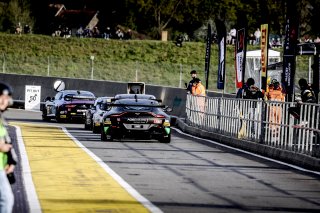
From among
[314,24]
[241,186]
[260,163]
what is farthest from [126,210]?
[314,24]

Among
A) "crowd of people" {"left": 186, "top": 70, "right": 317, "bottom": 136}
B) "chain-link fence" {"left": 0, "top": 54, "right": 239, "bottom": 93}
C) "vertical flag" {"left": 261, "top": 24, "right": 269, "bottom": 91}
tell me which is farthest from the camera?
"chain-link fence" {"left": 0, "top": 54, "right": 239, "bottom": 93}

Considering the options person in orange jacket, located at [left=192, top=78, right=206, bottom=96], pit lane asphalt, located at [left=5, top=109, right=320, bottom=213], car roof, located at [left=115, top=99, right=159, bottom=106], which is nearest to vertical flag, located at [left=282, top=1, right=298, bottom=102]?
pit lane asphalt, located at [left=5, top=109, right=320, bottom=213]

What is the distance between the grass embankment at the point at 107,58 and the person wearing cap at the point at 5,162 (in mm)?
Answer: 60795

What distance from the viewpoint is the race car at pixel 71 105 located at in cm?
4288

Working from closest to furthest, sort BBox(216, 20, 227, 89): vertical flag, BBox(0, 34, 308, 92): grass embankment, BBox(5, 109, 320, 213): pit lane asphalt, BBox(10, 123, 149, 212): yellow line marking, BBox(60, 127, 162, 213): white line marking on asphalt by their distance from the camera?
BBox(60, 127, 162, 213): white line marking on asphalt < BBox(10, 123, 149, 212): yellow line marking < BBox(5, 109, 320, 213): pit lane asphalt < BBox(216, 20, 227, 89): vertical flag < BBox(0, 34, 308, 92): grass embankment

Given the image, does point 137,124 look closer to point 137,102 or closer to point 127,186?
point 137,102

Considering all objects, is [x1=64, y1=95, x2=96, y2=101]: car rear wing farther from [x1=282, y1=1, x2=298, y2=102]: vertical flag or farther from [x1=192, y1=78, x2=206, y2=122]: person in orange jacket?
[x1=282, y1=1, x2=298, y2=102]: vertical flag

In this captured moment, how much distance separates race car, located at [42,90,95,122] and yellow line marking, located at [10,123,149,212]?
15.4 meters

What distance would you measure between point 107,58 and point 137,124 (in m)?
67.2

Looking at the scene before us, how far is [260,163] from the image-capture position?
22.8m

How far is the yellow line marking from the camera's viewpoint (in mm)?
14305

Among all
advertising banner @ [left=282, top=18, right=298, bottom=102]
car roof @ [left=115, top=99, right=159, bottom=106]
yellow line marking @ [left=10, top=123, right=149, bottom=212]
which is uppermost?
advertising banner @ [left=282, top=18, right=298, bottom=102]

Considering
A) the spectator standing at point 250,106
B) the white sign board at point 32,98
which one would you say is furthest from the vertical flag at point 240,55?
the white sign board at point 32,98

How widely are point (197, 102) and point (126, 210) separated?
22.7 meters
